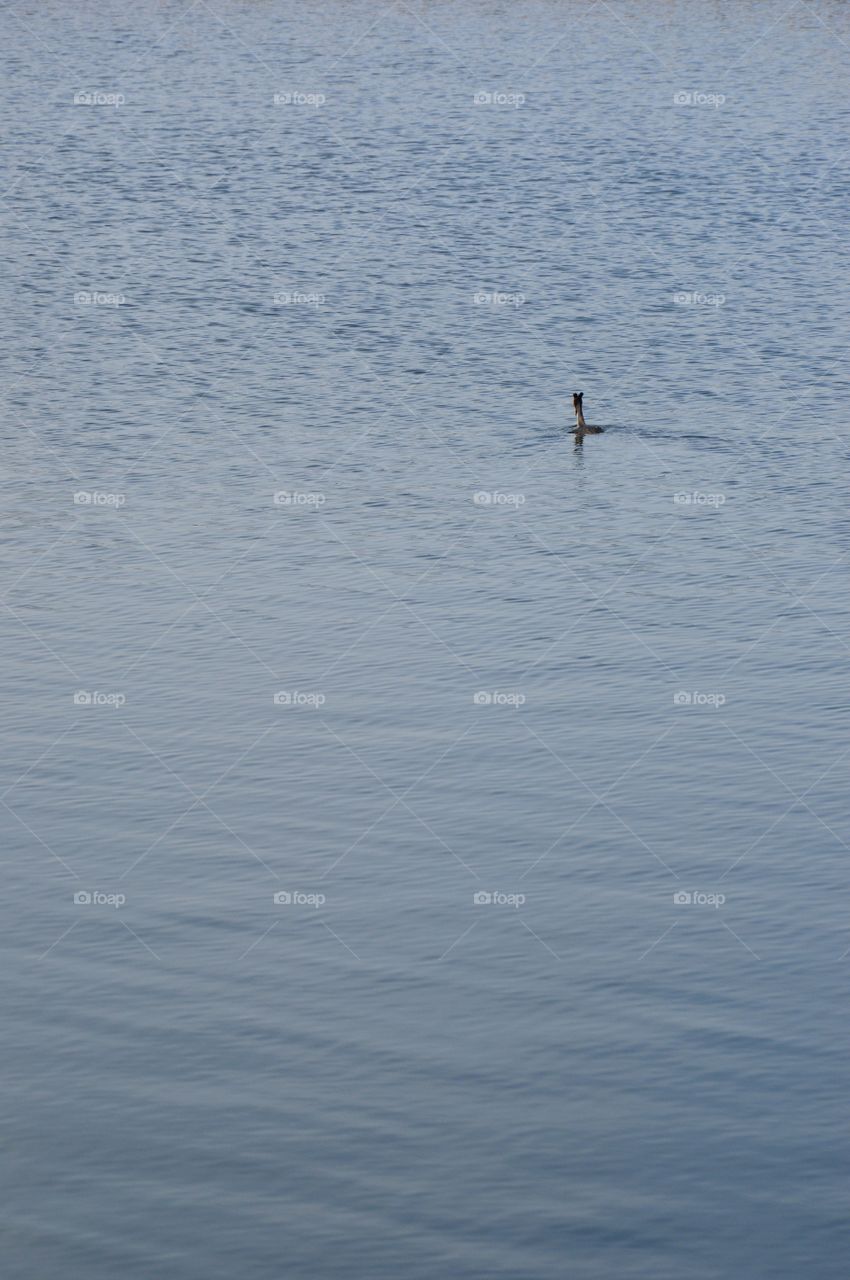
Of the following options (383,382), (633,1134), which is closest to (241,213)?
(383,382)

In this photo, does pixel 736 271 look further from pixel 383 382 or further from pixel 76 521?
pixel 76 521

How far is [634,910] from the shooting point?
4250 centimetres

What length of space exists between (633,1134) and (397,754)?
16.3 metres

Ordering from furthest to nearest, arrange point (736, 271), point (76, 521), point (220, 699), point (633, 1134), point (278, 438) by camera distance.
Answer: point (736, 271)
point (278, 438)
point (76, 521)
point (220, 699)
point (633, 1134)
